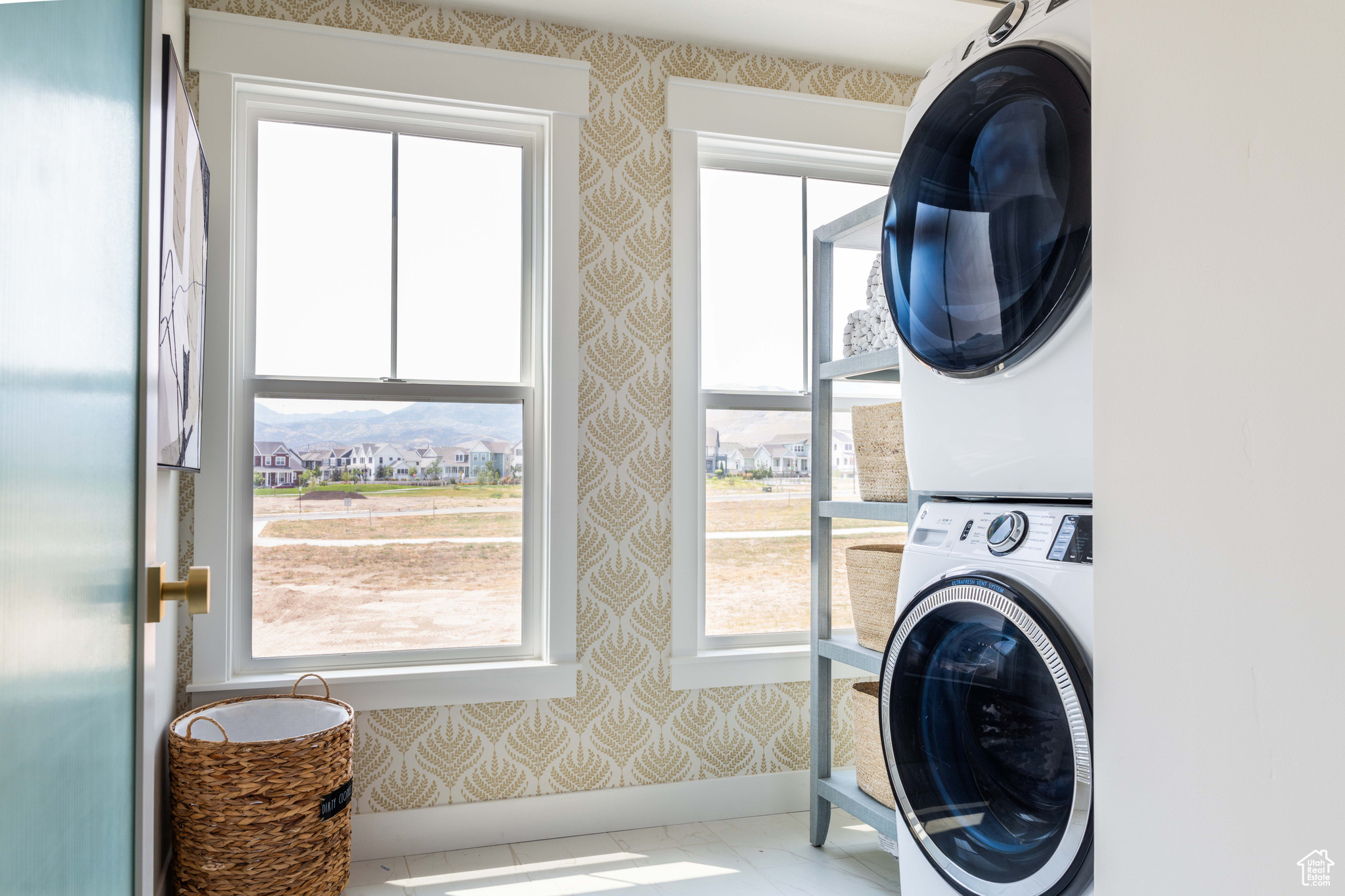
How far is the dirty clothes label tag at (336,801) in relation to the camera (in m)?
1.92

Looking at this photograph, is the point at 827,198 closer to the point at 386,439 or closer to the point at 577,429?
the point at 577,429

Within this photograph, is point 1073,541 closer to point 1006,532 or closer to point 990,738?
point 1006,532

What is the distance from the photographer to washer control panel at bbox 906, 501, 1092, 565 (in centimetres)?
121

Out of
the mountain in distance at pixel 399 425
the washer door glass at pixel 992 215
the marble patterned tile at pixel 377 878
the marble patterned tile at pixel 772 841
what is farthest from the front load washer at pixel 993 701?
the mountain in distance at pixel 399 425

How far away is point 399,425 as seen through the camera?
246 cm

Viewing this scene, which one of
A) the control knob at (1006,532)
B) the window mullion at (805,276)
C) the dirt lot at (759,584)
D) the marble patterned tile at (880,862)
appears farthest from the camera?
the window mullion at (805,276)

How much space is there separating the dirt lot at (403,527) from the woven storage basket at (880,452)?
3.36 feet

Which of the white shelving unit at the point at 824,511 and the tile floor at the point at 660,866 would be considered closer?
the tile floor at the point at 660,866

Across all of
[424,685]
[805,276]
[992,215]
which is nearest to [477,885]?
[424,685]

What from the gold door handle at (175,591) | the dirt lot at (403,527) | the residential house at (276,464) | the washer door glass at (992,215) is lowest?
the dirt lot at (403,527)

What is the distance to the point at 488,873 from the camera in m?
2.19

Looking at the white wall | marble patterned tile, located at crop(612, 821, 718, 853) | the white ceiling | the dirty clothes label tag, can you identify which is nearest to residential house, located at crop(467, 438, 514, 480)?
the dirty clothes label tag

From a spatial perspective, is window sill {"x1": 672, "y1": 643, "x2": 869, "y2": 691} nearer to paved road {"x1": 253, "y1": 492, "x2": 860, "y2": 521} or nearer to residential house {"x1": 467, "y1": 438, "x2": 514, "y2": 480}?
paved road {"x1": 253, "y1": 492, "x2": 860, "y2": 521}

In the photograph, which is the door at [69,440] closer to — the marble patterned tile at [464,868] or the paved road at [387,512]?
the marble patterned tile at [464,868]
